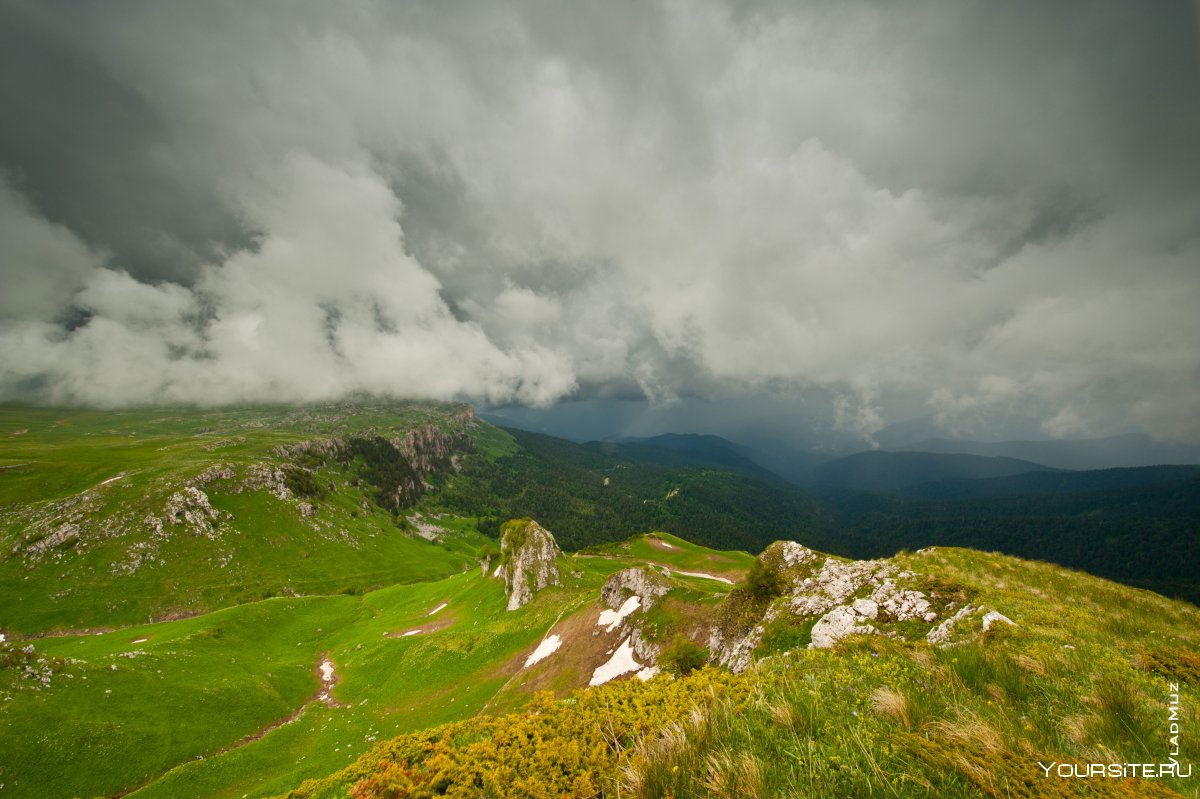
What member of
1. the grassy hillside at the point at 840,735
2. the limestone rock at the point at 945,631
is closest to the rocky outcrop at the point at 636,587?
the limestone rock at the point at 945,631

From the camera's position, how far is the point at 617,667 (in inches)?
1113

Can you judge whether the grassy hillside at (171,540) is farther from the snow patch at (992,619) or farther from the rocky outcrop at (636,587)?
the snow patch at (992,619)

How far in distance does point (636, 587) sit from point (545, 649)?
922cm

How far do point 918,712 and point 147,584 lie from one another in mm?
141038

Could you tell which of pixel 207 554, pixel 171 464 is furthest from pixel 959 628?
pixel 171 464

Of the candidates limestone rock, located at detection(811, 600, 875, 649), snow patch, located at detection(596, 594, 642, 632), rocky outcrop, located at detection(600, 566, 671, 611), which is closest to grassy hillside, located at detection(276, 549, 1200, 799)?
limestone rock, located at detection(811, 600, 875, 649)

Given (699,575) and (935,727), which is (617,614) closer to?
(935,727)

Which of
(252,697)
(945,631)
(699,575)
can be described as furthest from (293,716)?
(699,575)

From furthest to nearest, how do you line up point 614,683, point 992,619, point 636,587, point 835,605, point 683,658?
point 636,587, point 683,658, point 835,605, point 992,619, point 614,683

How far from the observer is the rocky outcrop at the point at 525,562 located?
50969mm

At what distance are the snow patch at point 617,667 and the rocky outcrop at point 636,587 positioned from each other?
3614 mm

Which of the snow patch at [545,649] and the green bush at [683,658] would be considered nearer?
the green bush at [683,658]

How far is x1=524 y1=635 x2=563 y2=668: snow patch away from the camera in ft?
109

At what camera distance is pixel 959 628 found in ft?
34.7
